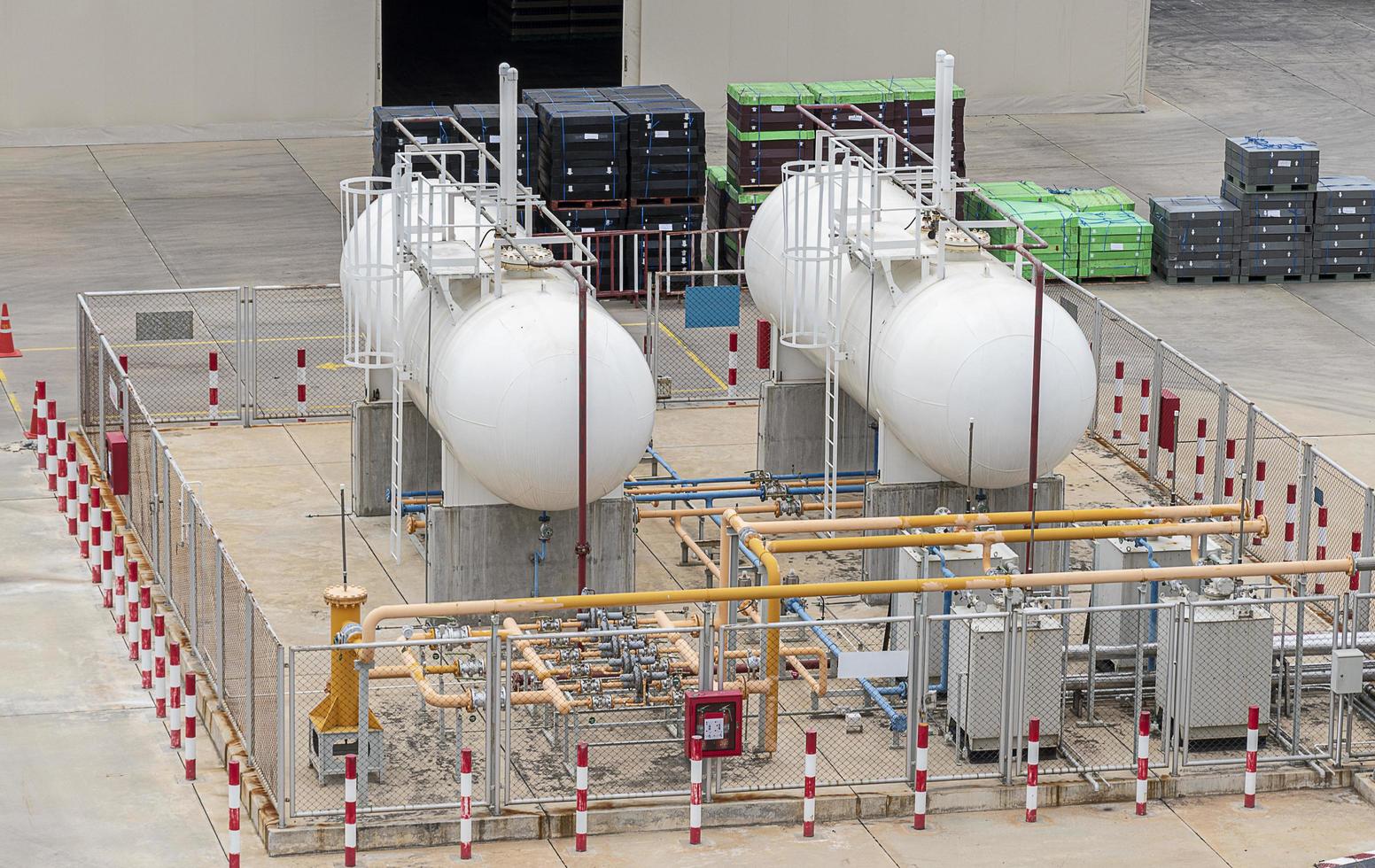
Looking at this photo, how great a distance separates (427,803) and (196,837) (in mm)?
1772

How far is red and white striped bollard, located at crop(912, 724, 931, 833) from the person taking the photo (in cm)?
2003

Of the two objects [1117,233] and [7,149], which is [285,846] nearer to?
[1117,233]

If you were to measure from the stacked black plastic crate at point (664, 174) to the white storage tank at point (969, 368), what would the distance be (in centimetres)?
1080

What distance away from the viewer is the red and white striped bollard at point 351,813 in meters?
19.2

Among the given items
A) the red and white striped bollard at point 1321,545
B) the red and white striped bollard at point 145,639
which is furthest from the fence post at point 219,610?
the red and white striped bollard at point 1321,545

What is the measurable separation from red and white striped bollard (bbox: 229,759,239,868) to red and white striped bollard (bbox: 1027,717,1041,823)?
594 centimetres

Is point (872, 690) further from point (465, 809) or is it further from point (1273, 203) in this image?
point (1273, 203)

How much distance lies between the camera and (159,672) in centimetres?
2288

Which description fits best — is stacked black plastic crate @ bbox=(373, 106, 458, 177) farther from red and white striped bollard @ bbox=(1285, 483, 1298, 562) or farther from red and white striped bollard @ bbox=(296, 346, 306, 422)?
red and white striped bollard @ bbox=(1285, 483, 1298, 562)

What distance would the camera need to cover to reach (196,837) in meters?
20.1

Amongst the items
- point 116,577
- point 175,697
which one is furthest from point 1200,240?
point 175,697

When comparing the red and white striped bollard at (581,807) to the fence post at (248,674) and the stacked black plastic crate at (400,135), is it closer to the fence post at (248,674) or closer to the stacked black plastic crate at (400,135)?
the fence post at (248,674)

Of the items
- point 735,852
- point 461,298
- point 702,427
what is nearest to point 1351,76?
point 702,427

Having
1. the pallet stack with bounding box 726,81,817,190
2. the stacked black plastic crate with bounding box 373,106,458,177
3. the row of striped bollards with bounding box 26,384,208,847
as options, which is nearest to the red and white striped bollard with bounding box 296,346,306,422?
the row of striped bollards with bounding box 26,384,208,847
